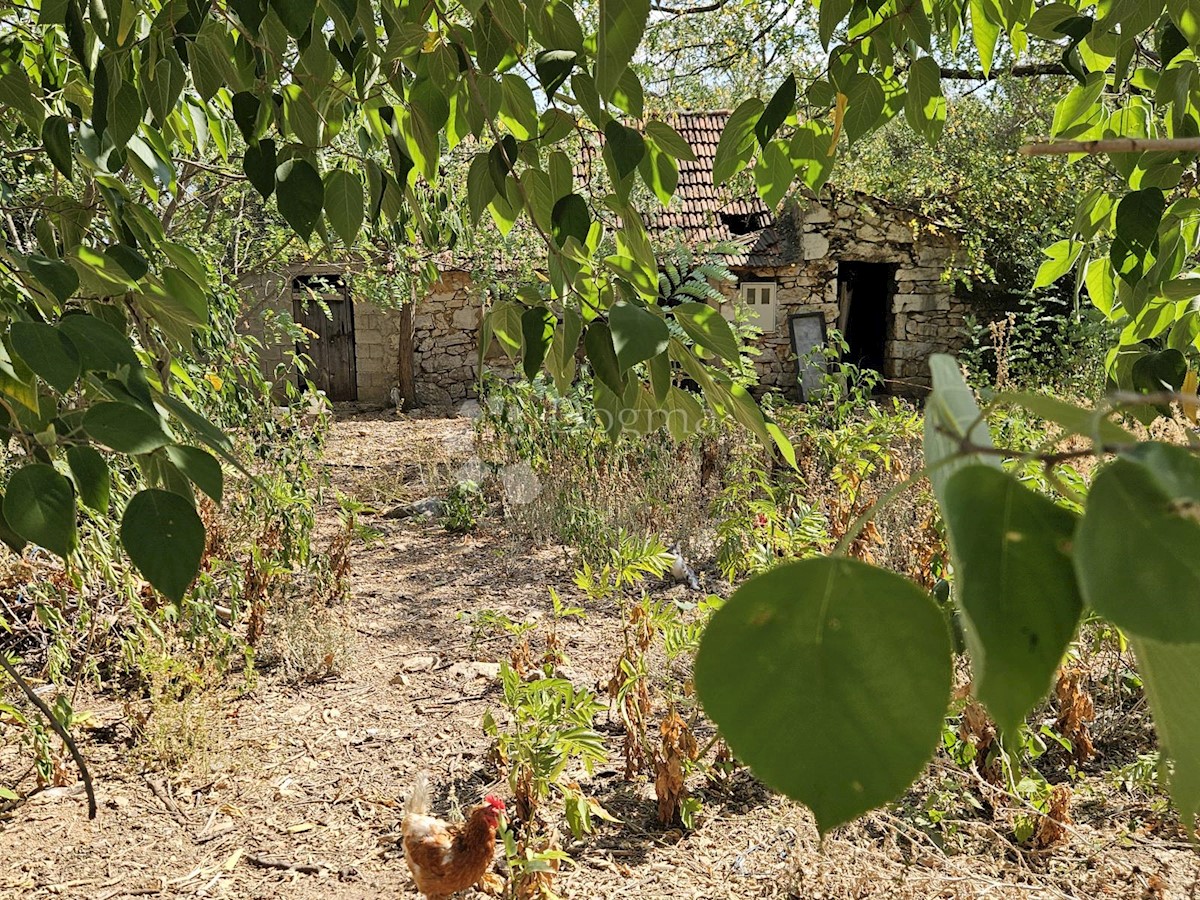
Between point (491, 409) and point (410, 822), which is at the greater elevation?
point (491, 409)

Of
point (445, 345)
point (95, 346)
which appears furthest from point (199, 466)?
point (445, 345)

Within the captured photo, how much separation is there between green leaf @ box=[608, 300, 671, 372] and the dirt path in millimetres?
1895

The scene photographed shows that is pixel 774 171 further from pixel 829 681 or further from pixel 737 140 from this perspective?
pixel 829 681

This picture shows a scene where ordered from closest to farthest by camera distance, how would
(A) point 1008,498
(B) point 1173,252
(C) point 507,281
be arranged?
(A) point 1008,498
(B) point 1173,252
(C) point 507,281

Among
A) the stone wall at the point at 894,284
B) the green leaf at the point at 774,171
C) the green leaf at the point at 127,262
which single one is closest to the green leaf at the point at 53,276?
the green leaf at the point at 127,262

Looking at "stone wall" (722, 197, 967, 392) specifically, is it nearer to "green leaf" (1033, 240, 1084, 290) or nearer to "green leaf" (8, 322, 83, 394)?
"green leaf" (1033, 240, 1084, 290)

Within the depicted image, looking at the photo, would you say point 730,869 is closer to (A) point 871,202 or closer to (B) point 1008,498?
(B) point 1008,498

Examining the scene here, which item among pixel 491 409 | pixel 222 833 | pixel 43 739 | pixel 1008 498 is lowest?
pixel 222 833

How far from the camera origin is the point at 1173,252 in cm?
113

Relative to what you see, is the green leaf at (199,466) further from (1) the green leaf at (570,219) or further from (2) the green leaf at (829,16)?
(2) the green leaf at (829,16)

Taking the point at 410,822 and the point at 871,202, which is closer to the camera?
the point at 410,822

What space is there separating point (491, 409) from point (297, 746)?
3336 millimetres

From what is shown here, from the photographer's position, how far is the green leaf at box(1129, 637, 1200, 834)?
219 mm

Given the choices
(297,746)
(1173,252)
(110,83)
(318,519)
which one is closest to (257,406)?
(318,519)
